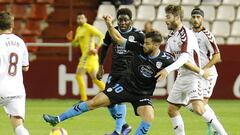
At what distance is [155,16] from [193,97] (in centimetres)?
1132

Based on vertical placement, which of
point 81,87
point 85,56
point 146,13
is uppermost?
point 146,13

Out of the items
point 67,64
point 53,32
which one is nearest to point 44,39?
point 53,32

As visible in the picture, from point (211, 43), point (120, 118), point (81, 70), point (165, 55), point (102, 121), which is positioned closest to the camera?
point (165, 55)

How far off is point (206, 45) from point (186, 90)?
99cm

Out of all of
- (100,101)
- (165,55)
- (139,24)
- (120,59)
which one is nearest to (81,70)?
(139,24)

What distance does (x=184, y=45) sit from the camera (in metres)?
11.1

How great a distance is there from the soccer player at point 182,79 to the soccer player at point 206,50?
1.19ft

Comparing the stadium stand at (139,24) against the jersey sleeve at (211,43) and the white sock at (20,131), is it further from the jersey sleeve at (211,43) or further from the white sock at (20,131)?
the white sock at (20,131)

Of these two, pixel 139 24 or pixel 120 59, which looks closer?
pixel 120 59

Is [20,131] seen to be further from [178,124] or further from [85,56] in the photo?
[85,56]

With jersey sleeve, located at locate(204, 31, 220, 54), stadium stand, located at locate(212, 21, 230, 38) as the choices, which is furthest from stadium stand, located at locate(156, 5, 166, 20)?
jersey sleeve, located at locate(204, 31, 220, 54)

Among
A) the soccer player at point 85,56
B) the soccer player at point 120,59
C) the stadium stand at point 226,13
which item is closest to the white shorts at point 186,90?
the soccer player at point 120,59

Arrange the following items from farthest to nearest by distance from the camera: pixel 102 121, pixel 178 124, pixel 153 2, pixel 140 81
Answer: pixel 153 2 < pixel 102 121 < pixel 178 124 < pixel 140 81

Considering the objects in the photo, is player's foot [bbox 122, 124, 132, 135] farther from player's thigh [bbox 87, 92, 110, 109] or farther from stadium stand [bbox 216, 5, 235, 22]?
stadium stand [bbox 216, 5, 235, 22]
